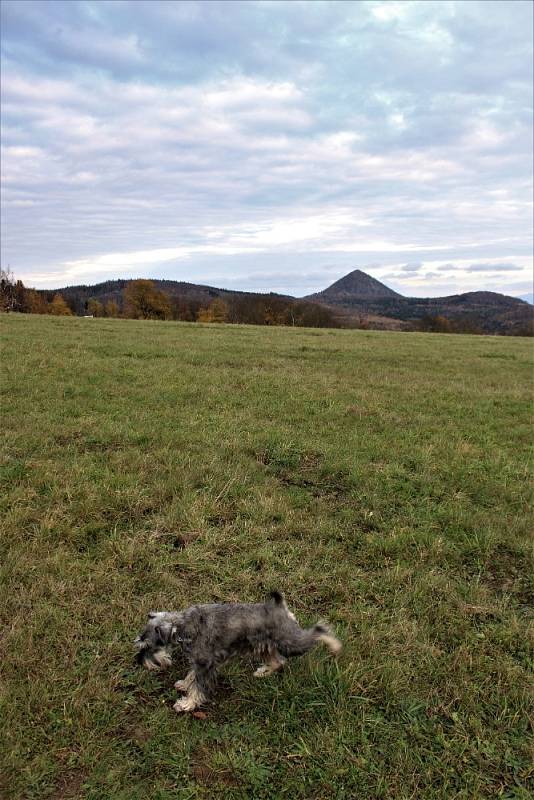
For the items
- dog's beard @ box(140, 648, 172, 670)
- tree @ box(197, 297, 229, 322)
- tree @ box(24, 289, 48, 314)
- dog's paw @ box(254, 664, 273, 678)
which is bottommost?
dog's paw @ box(254, 664, 273, 678)

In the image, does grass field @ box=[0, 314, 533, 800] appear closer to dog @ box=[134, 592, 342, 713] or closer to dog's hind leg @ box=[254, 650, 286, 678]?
dog's hind leg @ box=[254, 650, 286, 678]

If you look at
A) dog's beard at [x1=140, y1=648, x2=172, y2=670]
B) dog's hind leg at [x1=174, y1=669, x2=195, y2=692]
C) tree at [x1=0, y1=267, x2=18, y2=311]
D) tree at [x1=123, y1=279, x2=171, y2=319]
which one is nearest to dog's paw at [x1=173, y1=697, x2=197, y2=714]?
dog's hind leg at [x1=174, y1=669, x2=195, y2=692]

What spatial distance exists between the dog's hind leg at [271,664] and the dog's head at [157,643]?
2.44 feet

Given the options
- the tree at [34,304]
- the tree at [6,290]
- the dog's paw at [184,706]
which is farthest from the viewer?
the tree at [34,304]

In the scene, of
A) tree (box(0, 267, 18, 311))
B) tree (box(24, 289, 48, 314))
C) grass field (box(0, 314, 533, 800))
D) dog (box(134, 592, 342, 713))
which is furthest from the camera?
tree (box(24, 289, 48, 314))

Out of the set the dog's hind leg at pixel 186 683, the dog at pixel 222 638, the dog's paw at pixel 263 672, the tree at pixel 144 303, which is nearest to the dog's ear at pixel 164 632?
the dog at pixel 222 638

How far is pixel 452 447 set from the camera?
30.2 ft

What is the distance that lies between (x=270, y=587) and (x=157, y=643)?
1.45 m

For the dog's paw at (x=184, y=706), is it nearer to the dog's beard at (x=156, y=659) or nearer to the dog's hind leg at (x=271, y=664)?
the dog's beard at (x=156, y=659)

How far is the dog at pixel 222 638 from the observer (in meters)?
3.82

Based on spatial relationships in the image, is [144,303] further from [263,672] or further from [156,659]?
[263,672]

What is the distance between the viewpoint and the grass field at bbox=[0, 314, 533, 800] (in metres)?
3.33

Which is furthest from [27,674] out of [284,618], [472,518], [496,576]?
[472,518]

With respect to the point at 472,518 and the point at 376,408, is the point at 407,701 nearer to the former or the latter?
the point at 472,518
